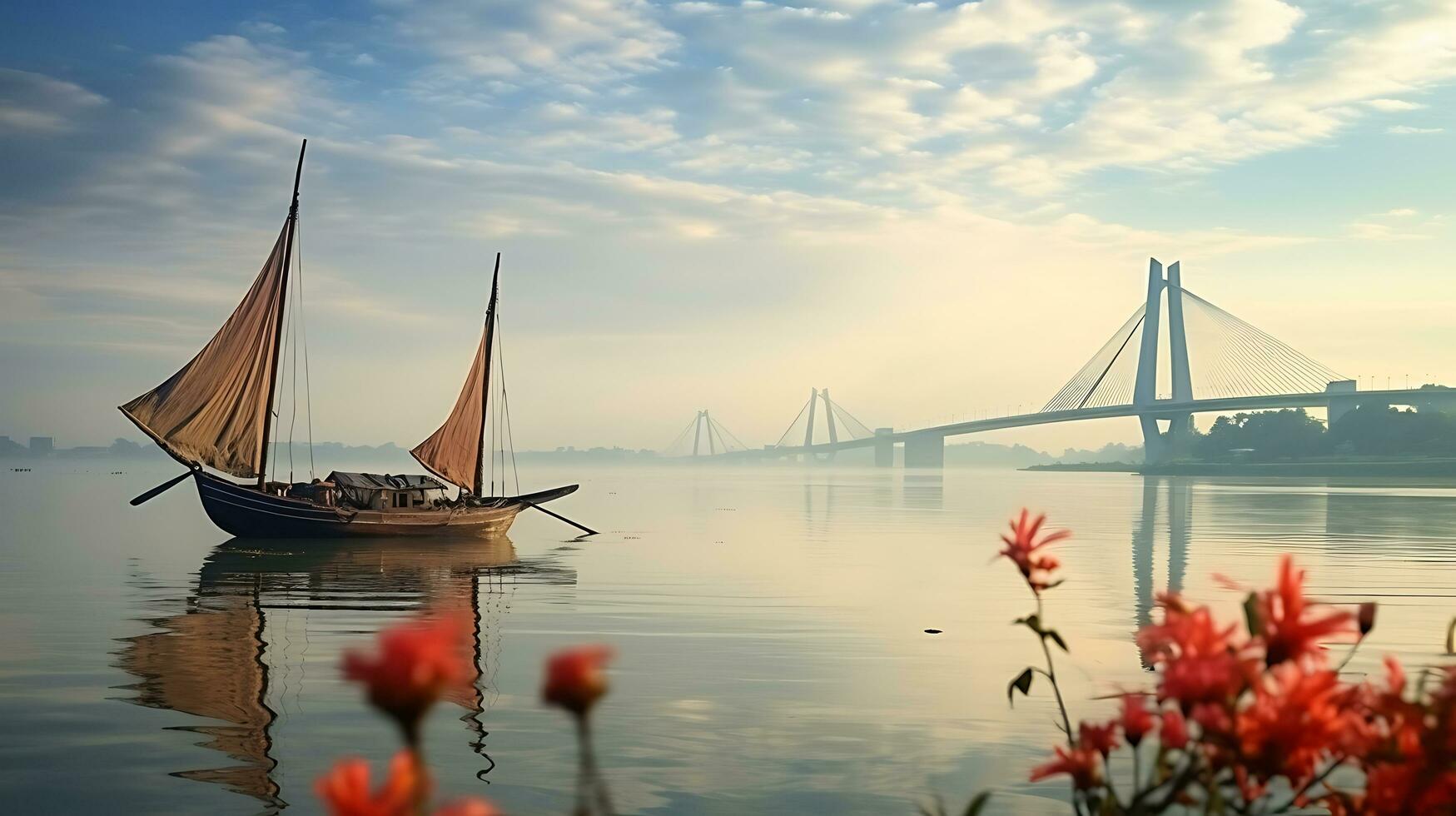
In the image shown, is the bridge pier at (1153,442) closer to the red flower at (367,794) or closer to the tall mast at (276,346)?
the tall mast at (276,346)

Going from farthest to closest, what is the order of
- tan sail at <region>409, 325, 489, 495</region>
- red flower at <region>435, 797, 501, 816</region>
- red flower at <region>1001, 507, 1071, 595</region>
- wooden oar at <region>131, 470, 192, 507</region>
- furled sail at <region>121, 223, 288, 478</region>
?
tan sail at <region>409, 325, 489, 495</region>, furled sail at <region>121, 223, 288, 478</region>, wooden oar at <region>131, 470, 192, 507</region>, red flower at <region>1001, 507, 1071, 595</region>, red flower at <region>435, 797, 501, 816</region>

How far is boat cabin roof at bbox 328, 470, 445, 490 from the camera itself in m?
26.1

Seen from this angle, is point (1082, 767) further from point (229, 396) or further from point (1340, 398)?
point (1340, 398)

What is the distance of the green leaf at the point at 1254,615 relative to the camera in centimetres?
139

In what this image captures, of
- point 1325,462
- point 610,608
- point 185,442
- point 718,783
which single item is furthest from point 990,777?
point 1325,462

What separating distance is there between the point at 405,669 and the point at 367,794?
0.17 m

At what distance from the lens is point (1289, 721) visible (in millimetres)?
1369

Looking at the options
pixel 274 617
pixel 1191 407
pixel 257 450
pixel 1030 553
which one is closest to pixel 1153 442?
pixel 1191 407

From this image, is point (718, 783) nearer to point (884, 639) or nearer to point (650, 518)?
point (884, 639)

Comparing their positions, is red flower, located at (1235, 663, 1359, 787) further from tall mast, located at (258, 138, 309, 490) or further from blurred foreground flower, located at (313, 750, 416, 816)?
tall mast, located at (258, 138, 309, 490)

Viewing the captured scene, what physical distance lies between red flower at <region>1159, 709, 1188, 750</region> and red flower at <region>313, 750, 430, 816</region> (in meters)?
1.05

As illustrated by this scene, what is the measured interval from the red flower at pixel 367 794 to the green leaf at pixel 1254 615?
97cm

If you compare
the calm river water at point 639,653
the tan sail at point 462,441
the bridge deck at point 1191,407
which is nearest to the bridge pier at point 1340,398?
the bridge deck at point 1191,407

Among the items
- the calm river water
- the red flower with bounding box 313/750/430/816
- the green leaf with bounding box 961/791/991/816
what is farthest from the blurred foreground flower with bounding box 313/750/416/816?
the calm river water
